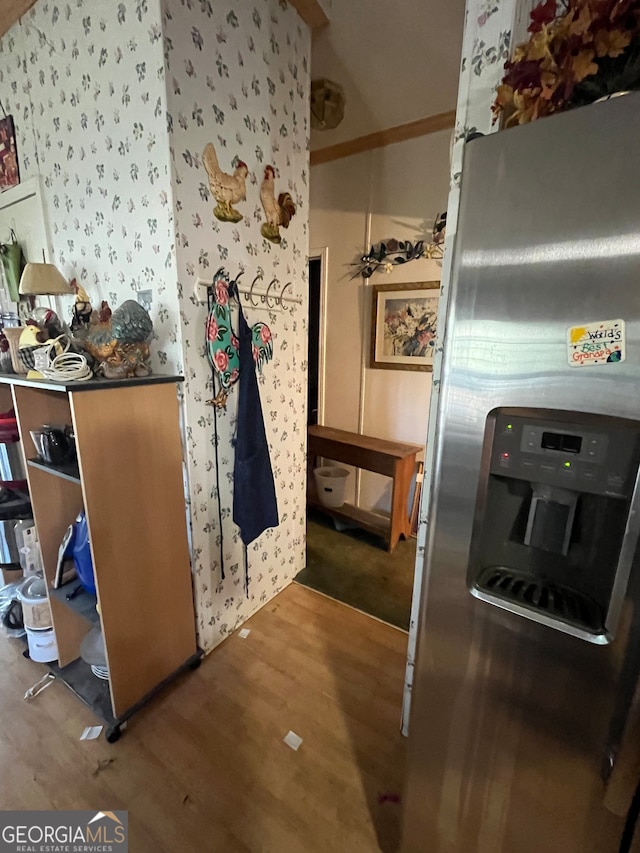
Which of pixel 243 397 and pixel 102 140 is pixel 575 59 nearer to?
pixel 243 397

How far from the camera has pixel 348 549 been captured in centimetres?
257

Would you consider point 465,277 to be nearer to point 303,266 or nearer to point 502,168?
point 502,168

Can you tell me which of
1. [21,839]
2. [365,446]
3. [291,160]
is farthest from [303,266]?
[21,839]

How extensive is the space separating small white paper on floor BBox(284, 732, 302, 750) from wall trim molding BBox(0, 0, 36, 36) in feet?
9.82

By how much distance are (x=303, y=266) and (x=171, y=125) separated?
813mm

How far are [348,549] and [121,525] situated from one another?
165 cm

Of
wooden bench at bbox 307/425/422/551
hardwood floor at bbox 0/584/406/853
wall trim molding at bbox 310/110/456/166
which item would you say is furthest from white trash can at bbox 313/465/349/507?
wall trim molding at bbox 310/110/456/166

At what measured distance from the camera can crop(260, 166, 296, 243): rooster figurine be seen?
1.59m

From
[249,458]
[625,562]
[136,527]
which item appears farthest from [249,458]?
[625,562]

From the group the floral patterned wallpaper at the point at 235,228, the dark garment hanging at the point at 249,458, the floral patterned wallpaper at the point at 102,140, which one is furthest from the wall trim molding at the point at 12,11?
the dark garment hanging at the point at 249,458

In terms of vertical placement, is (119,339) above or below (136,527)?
above

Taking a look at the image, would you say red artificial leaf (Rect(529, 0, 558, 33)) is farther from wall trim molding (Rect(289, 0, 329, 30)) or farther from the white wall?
the white wall

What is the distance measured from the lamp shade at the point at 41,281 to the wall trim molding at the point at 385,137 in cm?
202

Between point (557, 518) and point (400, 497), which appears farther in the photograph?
point (400, 497)
